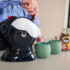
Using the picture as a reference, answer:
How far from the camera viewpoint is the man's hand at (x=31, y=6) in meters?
1.25

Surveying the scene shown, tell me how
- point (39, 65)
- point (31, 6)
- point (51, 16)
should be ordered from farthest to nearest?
point (51, 16), point (31, 6), point (39, 65)

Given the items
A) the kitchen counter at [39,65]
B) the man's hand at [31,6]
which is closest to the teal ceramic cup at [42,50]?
the kitchen counter at [39,65]

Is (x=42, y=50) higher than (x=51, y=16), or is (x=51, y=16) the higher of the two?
(x=51, y=16)

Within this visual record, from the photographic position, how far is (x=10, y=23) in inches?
34.3

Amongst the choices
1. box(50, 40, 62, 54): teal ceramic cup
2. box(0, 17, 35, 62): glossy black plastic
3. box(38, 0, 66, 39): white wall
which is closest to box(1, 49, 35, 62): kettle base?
box(0, 17, 35, 62): glossy black plastic

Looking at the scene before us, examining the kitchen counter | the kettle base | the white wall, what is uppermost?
the white wall

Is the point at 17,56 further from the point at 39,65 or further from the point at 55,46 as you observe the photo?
the point at 55,46

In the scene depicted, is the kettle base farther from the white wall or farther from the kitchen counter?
the white wall

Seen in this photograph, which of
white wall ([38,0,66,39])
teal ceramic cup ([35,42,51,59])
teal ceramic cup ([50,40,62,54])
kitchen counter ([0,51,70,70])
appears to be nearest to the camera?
kitchen counter ([0,51,70,70])

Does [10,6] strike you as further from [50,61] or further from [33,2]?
[50,61]

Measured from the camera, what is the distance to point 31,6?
1.29 m

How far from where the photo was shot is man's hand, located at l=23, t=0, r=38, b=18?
1248 mm

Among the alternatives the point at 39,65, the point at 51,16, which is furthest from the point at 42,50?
the point at 51,16

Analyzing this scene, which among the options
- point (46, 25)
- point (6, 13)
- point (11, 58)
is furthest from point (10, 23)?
point (46, 25)
